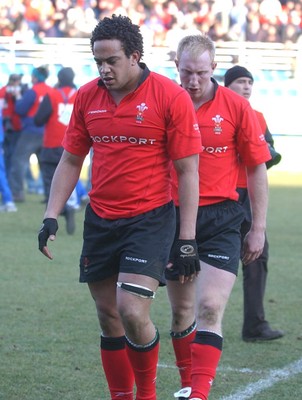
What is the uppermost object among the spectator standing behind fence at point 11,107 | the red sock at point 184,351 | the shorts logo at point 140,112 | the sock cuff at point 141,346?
the shorts logo at point 140,112

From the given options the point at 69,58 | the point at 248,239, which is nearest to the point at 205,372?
the point at 248,239

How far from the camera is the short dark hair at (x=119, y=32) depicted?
518cm

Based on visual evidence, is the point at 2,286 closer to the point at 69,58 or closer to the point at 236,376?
the point at 236,376

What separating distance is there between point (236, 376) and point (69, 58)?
59.3ft

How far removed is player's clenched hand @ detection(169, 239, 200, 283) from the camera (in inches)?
209

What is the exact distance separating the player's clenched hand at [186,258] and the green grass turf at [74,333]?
1.08m

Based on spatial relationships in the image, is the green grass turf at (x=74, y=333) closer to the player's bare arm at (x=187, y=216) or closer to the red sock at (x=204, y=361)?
the red sock at (x=204, y=361)

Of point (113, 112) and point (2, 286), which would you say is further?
point (2, 286)

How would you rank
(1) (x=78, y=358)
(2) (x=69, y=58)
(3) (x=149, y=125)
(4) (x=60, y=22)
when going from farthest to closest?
(4) (x=60, y=22) → (2) (x=69, y=58) → (1) (x=78, y=358) → (3) (x=149, y=125)

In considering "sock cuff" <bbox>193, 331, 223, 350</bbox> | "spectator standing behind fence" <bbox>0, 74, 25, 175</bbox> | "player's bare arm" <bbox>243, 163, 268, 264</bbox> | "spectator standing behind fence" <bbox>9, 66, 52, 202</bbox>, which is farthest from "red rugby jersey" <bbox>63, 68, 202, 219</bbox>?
"spectator standing behind fence" <bbox>0, 74, 25, 175</bbox>

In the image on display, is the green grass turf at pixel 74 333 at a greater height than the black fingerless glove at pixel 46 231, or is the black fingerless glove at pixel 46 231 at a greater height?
the black fingerless glove at pixel 46 231

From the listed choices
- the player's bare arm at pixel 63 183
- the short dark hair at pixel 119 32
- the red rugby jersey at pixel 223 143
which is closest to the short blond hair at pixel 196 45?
the red rugby jersey at pixel 223 143

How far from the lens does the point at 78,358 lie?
705 centimetres

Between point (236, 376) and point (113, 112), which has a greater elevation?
point (113, 112)
